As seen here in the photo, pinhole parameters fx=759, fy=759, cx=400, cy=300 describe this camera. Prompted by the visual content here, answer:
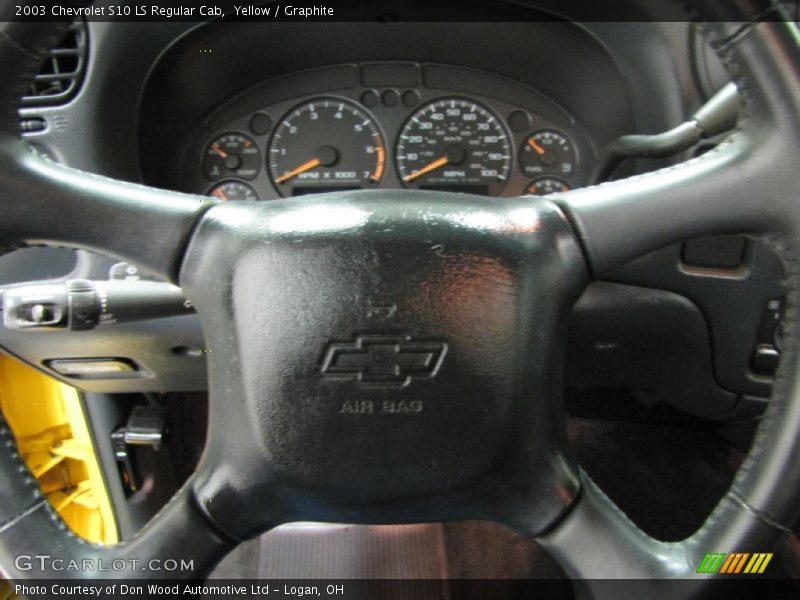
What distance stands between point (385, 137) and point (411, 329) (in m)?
0.78

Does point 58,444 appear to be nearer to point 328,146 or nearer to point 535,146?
point 328,146

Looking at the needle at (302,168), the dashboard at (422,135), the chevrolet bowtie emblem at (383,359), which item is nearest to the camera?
the chevrolet bowtie emblem at (383,359)

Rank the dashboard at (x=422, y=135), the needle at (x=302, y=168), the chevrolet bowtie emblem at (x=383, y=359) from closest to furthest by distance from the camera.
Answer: the chevrolet bowtie emblem at (x=383, y=359)
the dashboard at (x=422, y=135)
the needle at (x=302, y=168)

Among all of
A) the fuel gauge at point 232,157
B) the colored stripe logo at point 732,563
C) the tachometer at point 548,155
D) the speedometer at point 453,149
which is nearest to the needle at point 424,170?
the speedometer at point 453,149

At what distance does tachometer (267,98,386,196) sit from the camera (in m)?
1.34

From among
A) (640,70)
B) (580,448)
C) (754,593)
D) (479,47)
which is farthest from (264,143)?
(754,593)

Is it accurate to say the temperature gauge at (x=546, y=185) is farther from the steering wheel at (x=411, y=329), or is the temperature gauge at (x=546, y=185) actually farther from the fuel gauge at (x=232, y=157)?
the steering wheel at (x=411, y=329)

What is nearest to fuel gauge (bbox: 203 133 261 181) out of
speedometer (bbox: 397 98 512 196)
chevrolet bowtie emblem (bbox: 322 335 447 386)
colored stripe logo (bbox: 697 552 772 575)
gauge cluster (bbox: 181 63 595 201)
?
gauge cluster (bbox: 181 63 595 201)

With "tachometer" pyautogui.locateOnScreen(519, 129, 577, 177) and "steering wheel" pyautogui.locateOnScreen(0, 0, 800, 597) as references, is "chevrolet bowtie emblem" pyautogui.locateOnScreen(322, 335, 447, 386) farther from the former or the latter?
"tachometer" pyautogui.locateOnScreen(519, 129, 577, 177)

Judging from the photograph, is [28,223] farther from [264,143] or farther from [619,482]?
[619,482]

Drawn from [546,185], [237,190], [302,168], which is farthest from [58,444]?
[546,185]

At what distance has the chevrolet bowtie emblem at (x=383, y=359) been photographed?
0.62 metres

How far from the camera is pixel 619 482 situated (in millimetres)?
1571

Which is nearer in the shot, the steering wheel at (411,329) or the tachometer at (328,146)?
the steering wheel at (411,329)
